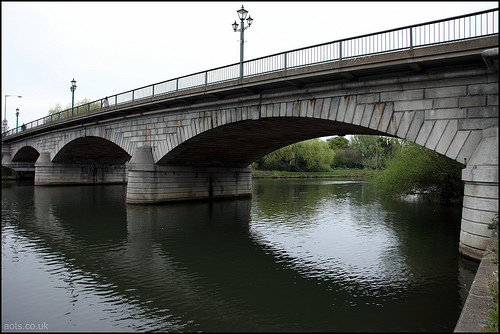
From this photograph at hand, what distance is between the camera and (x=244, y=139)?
22.4 metres

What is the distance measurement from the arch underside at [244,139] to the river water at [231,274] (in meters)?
4.69

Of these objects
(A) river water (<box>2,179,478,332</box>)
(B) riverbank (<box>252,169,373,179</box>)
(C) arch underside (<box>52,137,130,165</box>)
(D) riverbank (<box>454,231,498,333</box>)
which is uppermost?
(C) arch underside (<box>52,137,130,165</box>)

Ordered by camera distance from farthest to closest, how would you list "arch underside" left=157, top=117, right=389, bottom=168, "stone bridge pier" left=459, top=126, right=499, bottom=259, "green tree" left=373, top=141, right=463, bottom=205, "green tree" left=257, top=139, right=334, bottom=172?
"green tree" left=257, top=139, right=334, bottom=172, "green tree" left=373, top=141, right=463, bottom=205, "arch underside" left=157, top=117, right=389, bottom=168, "stone bridge pier" left=459, top=126, right=499, bottom=259

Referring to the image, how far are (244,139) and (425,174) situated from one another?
10.3 metres

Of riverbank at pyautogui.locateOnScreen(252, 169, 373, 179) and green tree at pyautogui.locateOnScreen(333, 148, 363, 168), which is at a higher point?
green tree at pyautogui.locateOnScreen(333, 148, 363, 168)

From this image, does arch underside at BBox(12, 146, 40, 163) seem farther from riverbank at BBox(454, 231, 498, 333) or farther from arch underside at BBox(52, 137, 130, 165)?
riverbank at BBox(454, 231, 498, 333)

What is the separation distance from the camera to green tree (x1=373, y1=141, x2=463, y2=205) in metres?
19.4

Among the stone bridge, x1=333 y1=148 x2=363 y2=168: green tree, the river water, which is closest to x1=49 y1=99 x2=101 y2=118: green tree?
the stone bridge

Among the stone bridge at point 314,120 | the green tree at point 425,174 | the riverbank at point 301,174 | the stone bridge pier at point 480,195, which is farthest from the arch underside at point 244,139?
the riverbank at point 301,174

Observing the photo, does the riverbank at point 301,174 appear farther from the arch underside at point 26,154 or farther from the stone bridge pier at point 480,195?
the stone bridge pier at point 480,195

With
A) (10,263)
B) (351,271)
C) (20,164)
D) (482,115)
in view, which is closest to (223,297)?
(351,271)

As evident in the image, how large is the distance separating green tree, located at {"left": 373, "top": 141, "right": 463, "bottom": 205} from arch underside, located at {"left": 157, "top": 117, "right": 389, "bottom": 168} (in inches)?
165

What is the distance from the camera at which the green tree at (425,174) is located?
19391mm

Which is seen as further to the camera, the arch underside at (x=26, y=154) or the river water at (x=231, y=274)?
the arch underside at (x=26, y=154)
